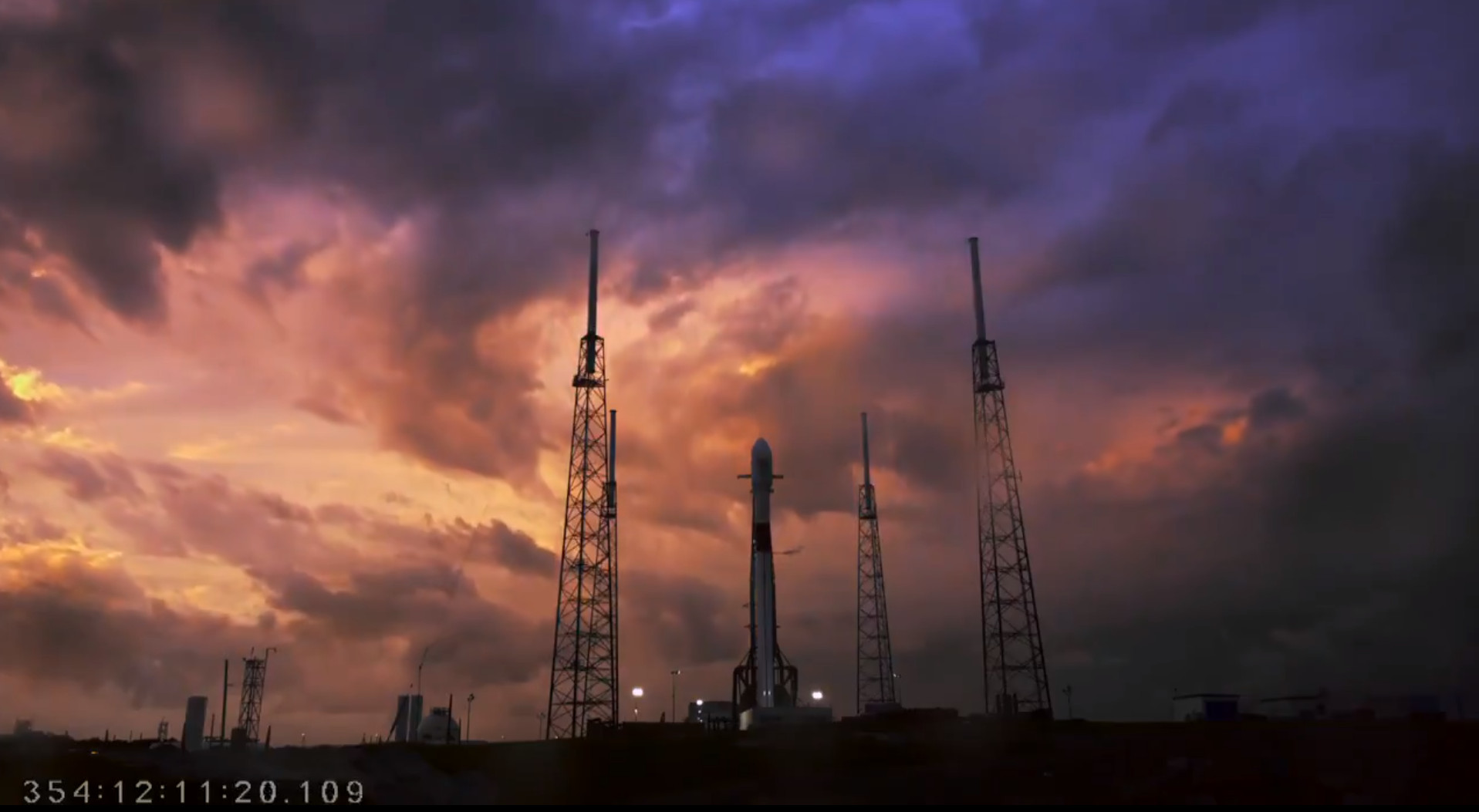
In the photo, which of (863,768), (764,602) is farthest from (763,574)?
(863,768)

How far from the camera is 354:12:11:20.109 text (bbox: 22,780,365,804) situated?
6066 cm

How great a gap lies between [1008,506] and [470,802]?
171 feet

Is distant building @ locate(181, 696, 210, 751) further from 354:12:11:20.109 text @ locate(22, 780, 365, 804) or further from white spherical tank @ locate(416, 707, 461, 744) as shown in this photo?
354:12:11:20.109 text @ locate(22, 780, 365, 804)

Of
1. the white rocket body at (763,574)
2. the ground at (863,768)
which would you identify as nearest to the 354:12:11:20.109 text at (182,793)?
the ground at (863,768)

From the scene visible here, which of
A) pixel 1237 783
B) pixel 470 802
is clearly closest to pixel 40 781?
pixel 470 802

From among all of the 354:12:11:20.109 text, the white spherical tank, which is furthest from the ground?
the white spherical tank

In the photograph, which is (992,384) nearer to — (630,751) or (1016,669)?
(1016,669)

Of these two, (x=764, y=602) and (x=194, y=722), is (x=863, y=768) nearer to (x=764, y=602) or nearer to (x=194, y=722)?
(x=764, y=602)

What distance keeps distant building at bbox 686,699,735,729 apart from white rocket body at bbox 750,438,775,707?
23.0 ft

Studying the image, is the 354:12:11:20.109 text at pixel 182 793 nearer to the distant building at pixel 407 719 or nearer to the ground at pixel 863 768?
the ground at pixel 863 768

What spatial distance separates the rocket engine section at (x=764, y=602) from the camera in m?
102

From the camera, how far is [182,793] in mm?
60625

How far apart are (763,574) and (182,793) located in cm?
5258

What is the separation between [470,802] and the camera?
66062 millimetres
